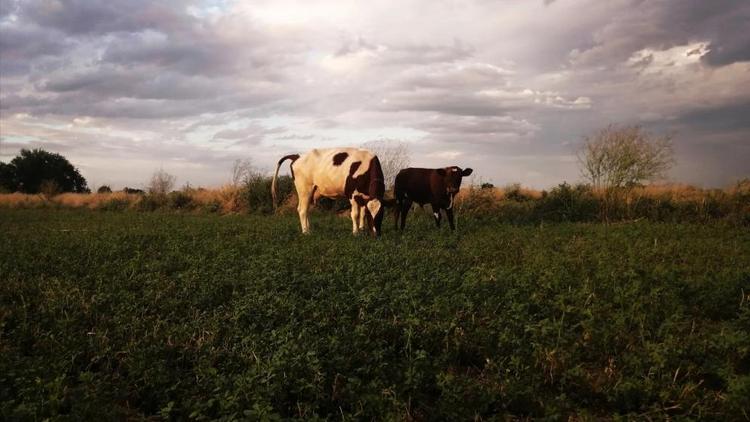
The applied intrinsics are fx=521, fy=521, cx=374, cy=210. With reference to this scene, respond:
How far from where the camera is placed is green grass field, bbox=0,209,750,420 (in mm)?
3957

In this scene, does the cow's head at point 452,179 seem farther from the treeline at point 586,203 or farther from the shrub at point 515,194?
the shrub at point 515,194

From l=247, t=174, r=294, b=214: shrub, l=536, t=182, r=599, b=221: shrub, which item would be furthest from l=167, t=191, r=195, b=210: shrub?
l=536, t=182, r=599, b=221: shrub

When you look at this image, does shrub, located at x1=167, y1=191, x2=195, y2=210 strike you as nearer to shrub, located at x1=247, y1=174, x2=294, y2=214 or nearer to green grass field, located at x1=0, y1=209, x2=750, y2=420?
shrub, located at x1=247, y1=174, x2=294, y2=214

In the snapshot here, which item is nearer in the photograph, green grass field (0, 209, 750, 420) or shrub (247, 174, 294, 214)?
green grass field (0, 209, 750, 420)

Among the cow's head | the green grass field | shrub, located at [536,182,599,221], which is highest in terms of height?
the cow's head

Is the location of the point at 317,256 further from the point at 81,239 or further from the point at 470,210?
the point at 470,210

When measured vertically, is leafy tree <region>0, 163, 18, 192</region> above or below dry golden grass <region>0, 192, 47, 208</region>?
above

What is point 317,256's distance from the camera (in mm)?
9180

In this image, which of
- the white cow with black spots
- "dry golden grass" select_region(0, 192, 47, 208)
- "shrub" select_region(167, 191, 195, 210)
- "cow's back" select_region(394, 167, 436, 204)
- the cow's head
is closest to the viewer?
the white cow with black spots

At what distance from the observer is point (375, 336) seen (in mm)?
5199

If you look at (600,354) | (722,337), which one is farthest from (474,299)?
(722,337)

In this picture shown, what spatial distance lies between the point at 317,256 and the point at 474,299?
12.0ft

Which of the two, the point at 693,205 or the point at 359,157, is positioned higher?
the point at 359,157

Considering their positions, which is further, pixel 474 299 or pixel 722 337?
pixel 474 299
